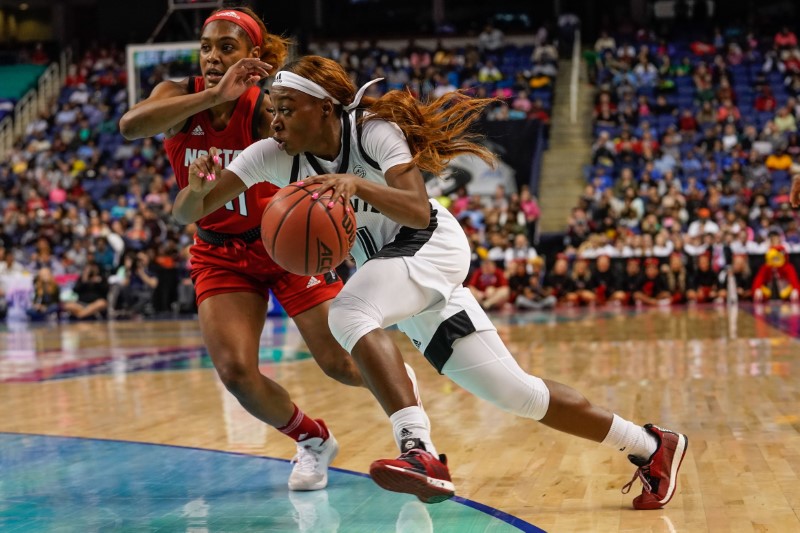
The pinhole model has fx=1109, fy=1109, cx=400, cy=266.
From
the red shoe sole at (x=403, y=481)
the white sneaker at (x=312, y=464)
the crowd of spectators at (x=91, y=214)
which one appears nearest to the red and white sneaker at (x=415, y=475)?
the red shoe sole at (x=403, y=481)

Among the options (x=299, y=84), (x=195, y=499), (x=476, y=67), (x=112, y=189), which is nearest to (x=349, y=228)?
(x=299, y=84)

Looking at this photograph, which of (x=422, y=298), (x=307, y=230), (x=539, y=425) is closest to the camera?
(x=307, y=230)

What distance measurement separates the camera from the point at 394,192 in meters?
3.72

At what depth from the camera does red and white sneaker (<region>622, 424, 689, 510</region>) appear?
4121 millimetres

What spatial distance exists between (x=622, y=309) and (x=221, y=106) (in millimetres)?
12429

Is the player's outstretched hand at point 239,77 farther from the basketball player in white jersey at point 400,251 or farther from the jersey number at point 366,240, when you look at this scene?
the jersey number at point 366,240

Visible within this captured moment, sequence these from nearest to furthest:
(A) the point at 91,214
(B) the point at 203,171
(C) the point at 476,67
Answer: (B) the point at 203,171
(A) the point at 91,214
(C) the point at 476,67

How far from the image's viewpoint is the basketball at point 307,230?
11.9ft

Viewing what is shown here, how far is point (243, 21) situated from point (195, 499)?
1.99 metres

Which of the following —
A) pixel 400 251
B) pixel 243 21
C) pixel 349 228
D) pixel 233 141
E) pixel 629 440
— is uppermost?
pixel 243 21

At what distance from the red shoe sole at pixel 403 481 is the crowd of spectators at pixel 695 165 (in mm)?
14088

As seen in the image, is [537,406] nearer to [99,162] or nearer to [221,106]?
[221,106]

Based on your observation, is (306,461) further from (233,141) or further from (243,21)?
(243,21)

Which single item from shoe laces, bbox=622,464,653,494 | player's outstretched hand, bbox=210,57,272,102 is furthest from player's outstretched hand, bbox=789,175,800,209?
player's outstretched hand, bbox=210,57,272,102
